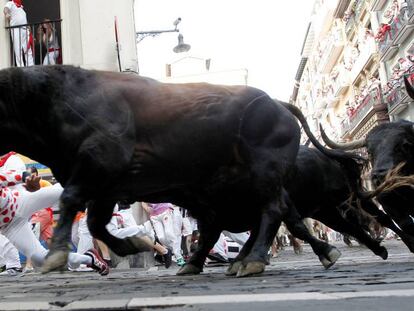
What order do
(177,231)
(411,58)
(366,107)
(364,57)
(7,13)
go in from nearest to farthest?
(177,231), (7,13), (411,58), (366,107), (364,57)

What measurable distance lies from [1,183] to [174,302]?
3.89 m

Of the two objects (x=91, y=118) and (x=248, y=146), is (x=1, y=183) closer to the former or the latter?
(x=91, y=118)

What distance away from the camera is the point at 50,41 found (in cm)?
1213

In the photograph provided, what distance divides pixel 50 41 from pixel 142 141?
331 inches

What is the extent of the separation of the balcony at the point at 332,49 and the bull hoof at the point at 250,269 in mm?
40797

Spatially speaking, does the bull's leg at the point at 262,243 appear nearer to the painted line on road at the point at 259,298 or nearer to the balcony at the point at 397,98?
the painted line on road at the point at 259,298

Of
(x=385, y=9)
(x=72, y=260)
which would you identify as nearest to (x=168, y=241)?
(x=72, y=260)

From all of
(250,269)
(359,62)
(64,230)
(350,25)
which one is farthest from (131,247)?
(350,25)

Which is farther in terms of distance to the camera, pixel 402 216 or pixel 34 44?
pixel 34 44

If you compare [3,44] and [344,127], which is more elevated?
[3,44]

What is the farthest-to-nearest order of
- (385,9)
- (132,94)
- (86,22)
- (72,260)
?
1. (385,9)
2. (86,22)
3. (72,260)
4. (132,94)

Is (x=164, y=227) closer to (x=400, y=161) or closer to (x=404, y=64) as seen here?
(x=400, y=161)

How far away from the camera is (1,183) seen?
19.5ft

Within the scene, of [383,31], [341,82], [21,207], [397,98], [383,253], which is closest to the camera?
[21,207]
